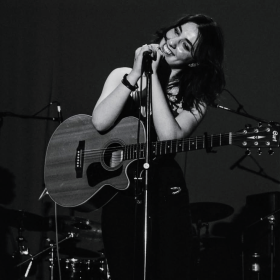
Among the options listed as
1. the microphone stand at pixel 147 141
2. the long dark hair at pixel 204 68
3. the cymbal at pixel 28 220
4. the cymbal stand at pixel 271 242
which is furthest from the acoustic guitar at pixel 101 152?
the cymbal stand at pixel 271 242

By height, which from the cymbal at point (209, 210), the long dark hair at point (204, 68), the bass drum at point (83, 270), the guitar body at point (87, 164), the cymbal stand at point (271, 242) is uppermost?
the long dark hair at point (204, 68)

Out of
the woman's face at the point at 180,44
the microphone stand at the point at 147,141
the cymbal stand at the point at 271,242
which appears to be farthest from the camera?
the cymbal stand at the point at 271,242

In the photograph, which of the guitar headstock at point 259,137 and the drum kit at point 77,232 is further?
the drum kit at point 77,232

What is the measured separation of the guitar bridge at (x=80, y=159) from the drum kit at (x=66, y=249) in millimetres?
1403

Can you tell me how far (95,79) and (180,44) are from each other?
2602 mm

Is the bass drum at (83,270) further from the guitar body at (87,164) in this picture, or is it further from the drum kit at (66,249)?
the guitar body at (87,164)

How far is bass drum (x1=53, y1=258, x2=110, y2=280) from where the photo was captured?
3928 millimetres

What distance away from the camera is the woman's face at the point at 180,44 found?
220 centimetres

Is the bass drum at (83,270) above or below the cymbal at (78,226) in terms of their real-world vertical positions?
below

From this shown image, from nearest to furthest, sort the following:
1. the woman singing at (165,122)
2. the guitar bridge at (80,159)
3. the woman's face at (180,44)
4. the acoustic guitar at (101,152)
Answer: the woman singing at (165,122), the acoustic guitar at (101,152), the woman's face at (180,44), the guitar bridge at (80,159)

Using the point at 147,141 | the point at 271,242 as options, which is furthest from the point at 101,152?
the point at 271,242

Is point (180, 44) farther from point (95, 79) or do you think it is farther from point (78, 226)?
point (95, 79)

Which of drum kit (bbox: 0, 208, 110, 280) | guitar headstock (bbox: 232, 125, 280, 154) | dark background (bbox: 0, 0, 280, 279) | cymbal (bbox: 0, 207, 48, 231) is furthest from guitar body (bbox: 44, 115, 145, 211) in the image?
dark background (bbox: 0, 0, 280, 279)

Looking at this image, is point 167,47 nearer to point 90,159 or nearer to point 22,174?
point 90,159
